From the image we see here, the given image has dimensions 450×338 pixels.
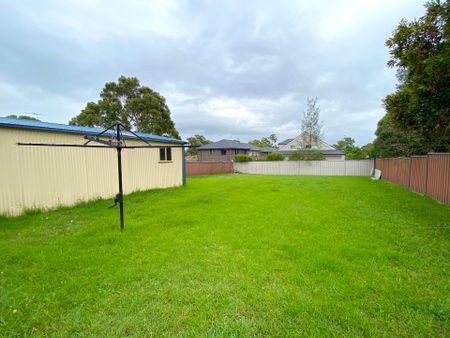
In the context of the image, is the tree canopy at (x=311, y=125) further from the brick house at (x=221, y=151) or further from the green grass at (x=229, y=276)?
the green grass at (x=229, y=276)

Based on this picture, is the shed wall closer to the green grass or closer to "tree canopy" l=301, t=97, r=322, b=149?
the green grass

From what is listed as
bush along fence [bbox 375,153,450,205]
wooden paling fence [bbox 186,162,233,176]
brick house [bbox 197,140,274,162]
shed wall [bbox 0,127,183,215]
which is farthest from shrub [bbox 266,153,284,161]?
shed wall [bbox 0,127,183,215]

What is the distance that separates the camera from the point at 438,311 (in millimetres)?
2002

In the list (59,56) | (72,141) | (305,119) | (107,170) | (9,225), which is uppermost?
(59,56)

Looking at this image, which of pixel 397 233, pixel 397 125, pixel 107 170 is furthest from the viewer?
pixel 107 170

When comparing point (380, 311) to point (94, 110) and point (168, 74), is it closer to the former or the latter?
point (168, 74)

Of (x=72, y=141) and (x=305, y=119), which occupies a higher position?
(x=305, y=119)

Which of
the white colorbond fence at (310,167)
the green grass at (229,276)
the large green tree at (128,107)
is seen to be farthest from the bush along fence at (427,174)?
the large green tree at (128,107)

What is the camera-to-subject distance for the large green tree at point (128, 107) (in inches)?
871

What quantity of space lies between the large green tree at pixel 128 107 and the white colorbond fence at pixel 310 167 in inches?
408

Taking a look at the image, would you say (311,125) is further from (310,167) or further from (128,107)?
(128,107)

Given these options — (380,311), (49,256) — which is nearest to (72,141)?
(49,256)

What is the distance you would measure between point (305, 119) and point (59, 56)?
68.0 feet

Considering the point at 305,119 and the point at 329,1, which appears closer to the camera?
the point at 329,1
